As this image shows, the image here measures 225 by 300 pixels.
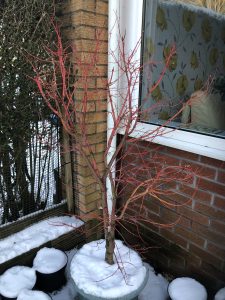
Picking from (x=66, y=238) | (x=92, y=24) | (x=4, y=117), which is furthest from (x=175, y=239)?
(x=92, y=24)

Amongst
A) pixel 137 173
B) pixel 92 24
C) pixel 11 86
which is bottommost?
pixel 137 173

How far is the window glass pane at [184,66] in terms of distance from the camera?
7.16 ft

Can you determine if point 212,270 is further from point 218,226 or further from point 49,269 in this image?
point 49,269

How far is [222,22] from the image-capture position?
8.93 feet

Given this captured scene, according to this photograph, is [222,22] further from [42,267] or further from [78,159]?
[42,267]

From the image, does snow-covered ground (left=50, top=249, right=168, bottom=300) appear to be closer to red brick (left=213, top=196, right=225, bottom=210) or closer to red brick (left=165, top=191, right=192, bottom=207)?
red brick (left=165, top=191, right=192, bottom=207)

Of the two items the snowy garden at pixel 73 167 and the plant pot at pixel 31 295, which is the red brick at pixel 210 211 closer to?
the snowy garden at pixel 73 167

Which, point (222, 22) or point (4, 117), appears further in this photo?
point (222, 22)

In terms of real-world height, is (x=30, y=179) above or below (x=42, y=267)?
above

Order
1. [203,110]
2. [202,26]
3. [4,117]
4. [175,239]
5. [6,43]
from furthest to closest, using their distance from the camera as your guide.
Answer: [202,26] < [203,110] < [175,239] < [4,117] < [6,43]

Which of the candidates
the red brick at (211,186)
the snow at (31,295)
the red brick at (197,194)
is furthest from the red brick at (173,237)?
the snow at (31,295)

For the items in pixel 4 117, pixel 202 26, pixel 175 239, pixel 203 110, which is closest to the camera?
pixel 4 117

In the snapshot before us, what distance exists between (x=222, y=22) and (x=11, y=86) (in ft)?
6.97

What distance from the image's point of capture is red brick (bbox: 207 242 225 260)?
1902mm
